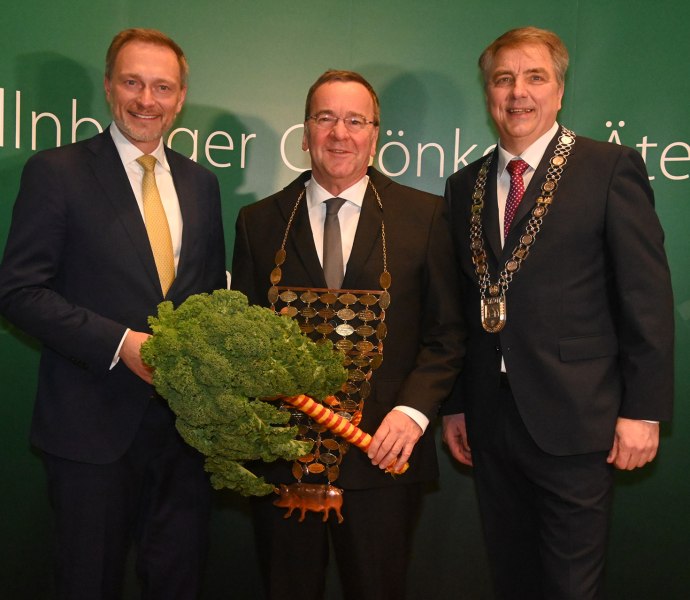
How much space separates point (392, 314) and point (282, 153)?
145cm

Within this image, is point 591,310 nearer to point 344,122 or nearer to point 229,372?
point 344,122

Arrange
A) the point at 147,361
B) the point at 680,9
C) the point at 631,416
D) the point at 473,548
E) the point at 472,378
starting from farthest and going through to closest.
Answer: the point at 473,548
the point at 680,9
the point at 472,378
the point at 631,416
the point at 147,361

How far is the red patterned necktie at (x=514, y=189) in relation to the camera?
267 cm

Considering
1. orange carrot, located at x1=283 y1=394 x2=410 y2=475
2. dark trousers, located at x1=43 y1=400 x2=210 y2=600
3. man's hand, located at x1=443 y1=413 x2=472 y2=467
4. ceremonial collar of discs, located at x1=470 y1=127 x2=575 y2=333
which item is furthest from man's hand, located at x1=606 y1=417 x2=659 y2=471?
dark trousers, located at x1=43 y1=400 x2=210 y2=600

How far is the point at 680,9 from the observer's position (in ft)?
11.7

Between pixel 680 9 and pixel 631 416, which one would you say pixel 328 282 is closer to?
pixel 631 416

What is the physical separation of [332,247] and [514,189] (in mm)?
666

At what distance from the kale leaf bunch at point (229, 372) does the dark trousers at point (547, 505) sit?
84 centimetres

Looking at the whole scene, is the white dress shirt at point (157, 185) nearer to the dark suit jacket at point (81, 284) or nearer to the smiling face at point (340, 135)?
the dark suit jacket at point (81, 284)

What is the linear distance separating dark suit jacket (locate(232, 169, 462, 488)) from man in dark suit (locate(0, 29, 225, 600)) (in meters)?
0.31

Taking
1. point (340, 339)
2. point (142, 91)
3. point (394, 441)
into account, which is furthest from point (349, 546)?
point (142, 91)

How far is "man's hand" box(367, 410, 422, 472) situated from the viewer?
2443 mm

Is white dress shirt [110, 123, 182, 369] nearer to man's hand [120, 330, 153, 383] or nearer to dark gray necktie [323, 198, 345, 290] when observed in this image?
man's hand [120, 330, 153, 383]

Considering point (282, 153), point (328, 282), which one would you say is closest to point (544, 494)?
point (328, 282)
